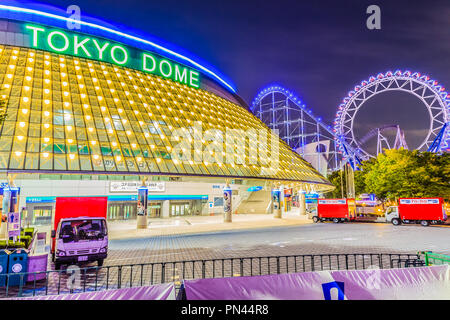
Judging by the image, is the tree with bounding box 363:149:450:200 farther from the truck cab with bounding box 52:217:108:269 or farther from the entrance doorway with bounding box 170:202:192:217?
the truck cab with bounding box 52:217:108:269

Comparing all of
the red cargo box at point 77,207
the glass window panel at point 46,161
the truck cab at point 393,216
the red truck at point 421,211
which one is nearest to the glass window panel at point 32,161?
the glass window panel at point 46,161

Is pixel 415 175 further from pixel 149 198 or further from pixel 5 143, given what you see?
pixel 5 143

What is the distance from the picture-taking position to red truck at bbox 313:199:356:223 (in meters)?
36.3

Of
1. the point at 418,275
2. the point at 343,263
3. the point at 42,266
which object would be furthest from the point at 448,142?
the point at 42,266

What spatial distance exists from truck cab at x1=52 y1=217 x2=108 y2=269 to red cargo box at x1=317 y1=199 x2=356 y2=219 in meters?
30.5

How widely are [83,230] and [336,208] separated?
31.5 meters

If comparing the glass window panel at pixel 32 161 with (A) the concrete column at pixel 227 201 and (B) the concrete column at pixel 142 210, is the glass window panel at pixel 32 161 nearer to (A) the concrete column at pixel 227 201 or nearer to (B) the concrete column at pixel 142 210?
(B) the concrete column at pixel 142 210

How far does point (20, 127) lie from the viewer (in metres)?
24.8

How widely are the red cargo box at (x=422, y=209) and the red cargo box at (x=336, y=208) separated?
5.71 meters

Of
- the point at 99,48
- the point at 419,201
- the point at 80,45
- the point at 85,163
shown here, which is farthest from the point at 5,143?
the point at 419,201

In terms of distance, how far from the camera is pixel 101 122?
2933 centimetres

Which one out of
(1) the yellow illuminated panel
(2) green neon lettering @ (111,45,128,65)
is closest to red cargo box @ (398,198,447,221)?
(1) the yellow illuminated panel
